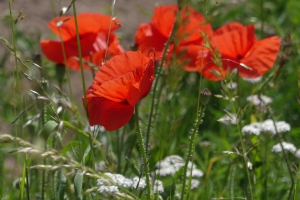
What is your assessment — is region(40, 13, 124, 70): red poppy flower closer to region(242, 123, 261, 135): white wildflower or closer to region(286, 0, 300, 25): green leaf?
region(242, 123, 261, 135): white wildflower

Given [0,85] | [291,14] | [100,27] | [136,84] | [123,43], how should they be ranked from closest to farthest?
[136,84] < [100,27] < [0,85] < [291,14] < [123,43]

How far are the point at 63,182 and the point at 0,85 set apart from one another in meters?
1.47

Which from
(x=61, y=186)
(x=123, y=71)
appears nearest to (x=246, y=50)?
(x=123, y=71)

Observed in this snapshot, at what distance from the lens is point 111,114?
1457 millimetres

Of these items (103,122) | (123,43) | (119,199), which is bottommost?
(119,199)

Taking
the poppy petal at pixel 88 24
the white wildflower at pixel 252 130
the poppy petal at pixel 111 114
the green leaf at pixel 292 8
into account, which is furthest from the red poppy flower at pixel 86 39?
the green leaf at pixel 292 8

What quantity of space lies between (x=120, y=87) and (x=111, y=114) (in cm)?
8

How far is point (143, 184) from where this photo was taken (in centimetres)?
156

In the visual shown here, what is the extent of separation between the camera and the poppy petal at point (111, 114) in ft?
4.76

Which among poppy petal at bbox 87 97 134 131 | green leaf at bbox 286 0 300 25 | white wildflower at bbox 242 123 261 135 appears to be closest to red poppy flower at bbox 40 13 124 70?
white wildflower at bbox 242 123 261 135

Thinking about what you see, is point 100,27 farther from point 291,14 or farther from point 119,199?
point 291,14

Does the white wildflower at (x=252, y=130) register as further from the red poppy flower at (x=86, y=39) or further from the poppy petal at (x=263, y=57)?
the red poppy flower at (x=86, y=39)

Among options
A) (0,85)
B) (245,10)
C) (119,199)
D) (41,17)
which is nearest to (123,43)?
(41,17)

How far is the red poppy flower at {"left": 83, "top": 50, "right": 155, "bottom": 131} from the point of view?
1.40 meters
